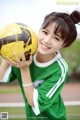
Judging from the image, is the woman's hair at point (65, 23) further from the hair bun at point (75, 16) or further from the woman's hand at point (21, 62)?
the woman's hand at point (21, 62)

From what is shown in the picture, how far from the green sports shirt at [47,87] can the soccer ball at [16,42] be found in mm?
170

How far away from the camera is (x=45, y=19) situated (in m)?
1.37

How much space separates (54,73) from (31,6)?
1.11ft

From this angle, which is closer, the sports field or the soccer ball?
the soccer ball

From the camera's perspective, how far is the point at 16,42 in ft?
3.94

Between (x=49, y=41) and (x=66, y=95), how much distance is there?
0.31 m

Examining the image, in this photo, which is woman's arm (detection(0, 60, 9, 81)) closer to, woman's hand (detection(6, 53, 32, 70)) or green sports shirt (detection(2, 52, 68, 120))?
green sports shirt (detection(2, 52, 68, 120))

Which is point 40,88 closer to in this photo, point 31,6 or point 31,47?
point 31,47

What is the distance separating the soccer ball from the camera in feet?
3.95

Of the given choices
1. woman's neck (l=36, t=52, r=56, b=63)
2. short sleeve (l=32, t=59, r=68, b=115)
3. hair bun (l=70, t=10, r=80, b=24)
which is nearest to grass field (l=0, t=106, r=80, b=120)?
short sleeve (l=32, t=59, r=68, b=115)

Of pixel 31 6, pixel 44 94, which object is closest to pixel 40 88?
pixel 44 94

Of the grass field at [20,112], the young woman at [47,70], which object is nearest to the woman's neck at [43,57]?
the young woman at [47,70]

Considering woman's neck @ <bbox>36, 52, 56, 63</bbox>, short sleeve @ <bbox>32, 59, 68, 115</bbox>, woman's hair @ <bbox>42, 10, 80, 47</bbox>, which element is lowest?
short sleeve @ <bbox>32, 59, 68, 115</bbox>

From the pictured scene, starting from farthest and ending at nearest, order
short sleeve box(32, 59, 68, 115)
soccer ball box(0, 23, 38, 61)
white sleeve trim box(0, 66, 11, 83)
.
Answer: white sleeve trim box(0, 66, 11, 83), short sleeve box(32, 59, 68, 115), soccer ball box(0, 23, 38, 61)
